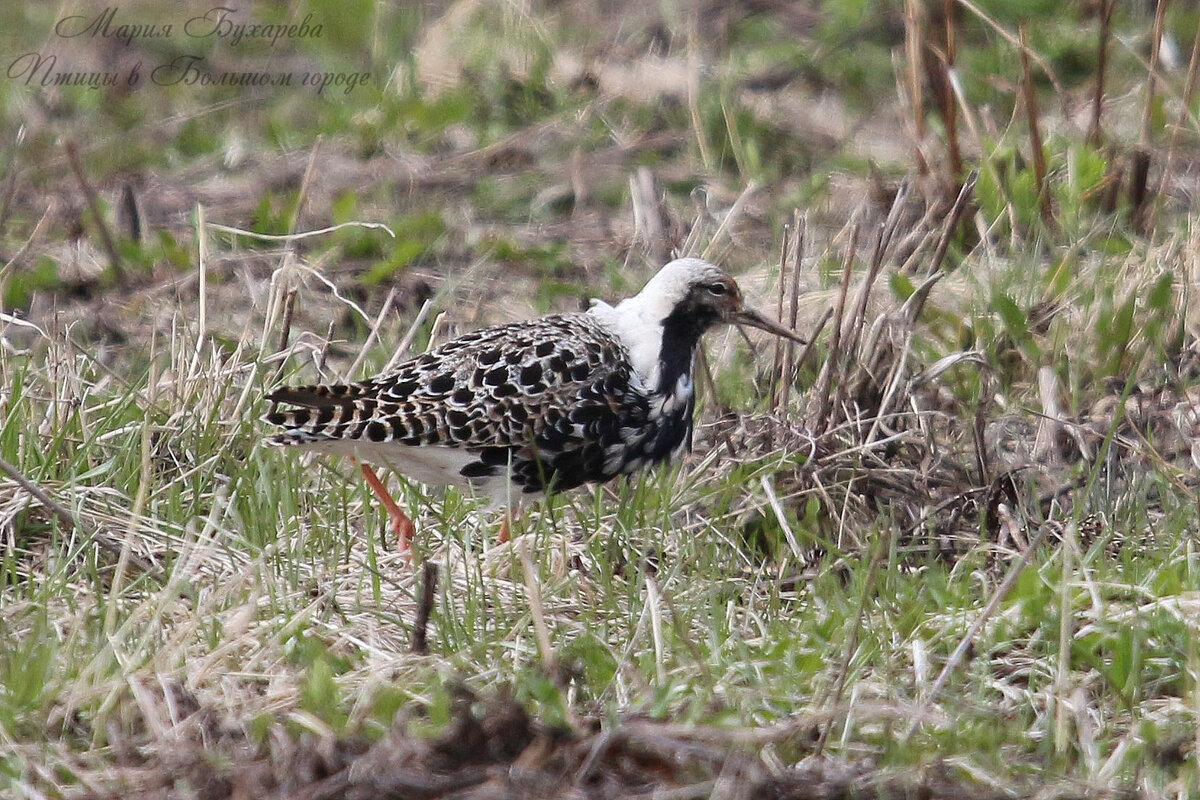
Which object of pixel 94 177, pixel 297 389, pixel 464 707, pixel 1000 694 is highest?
pixel 94 177

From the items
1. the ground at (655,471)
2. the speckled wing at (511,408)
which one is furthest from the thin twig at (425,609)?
the speckled wing at (511,408)

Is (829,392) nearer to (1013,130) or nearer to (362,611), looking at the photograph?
(362,611)

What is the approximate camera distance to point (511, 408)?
5258 mm

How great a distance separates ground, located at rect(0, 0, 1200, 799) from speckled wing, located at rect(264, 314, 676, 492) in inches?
7.6

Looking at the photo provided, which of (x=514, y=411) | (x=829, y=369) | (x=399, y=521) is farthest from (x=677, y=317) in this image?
(x=399, y=521)

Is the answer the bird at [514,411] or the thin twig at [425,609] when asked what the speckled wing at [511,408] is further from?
the thin twig at [425,609]

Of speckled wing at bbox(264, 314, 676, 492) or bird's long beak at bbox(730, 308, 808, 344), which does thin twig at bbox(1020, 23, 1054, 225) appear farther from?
speckled wing at bbox(264, 314, 676, 492)

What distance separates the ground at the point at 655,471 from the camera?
12.2ft

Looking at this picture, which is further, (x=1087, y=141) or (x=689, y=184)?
(x=689, y=184)

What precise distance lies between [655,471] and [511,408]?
0.55 metres

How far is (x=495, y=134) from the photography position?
974 cm

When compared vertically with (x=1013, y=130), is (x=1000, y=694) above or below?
below

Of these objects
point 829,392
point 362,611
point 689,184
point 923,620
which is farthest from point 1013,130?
point 362,611

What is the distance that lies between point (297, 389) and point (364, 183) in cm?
438
